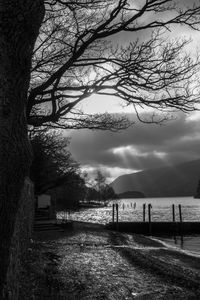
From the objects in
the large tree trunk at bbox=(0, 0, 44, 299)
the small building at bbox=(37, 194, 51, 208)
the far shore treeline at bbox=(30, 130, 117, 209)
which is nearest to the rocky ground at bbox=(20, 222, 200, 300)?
the large tree trunk at bbox=(0, 0, 44, 299)

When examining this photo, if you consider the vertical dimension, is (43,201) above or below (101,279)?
above

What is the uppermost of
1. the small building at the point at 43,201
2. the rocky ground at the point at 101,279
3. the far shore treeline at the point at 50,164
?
the far shore treeline at the point at 50,164

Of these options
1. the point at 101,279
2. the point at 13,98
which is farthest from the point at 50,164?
the point at 13,98

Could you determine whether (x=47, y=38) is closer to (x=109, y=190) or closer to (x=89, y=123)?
(x=89, y=123)

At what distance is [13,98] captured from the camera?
2531 millimetres

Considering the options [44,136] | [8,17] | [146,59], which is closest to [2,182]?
[8,17]

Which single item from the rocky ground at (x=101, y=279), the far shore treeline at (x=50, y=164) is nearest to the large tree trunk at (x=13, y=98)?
the rocky ground at (x=101, y=279)

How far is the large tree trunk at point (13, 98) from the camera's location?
2.49m

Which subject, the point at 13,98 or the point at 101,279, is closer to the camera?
the point at 13,98

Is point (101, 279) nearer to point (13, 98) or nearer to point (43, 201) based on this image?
point (13, 98)

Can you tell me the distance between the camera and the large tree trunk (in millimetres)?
2486

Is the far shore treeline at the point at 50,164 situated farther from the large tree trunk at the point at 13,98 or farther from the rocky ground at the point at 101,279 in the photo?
the large tree trunk at the point at 13,98

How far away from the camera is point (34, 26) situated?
267 centimetres

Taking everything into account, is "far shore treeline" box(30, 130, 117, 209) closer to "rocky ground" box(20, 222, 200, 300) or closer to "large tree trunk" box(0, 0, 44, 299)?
→ "rocky ground" box(20, 222, 200, 300)
